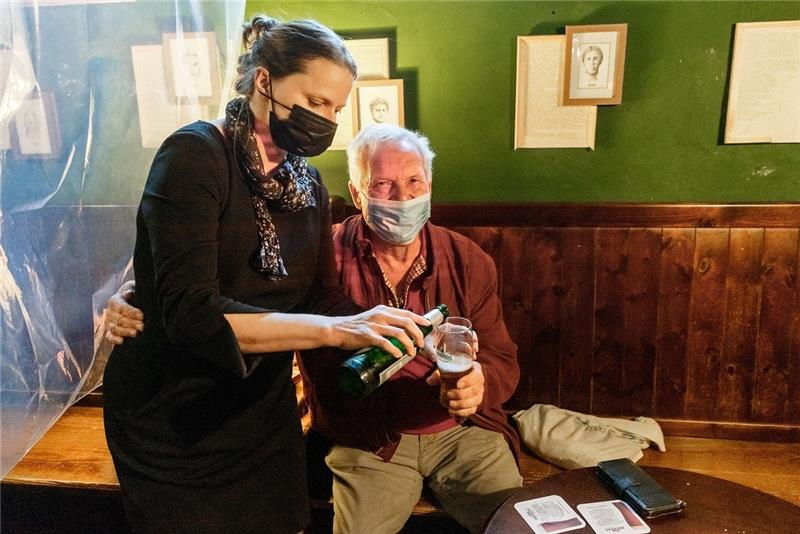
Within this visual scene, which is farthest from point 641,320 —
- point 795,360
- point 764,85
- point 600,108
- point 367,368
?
point 367,368

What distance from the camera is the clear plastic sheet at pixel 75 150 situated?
1.51 metres

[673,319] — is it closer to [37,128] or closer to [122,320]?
[122,320]

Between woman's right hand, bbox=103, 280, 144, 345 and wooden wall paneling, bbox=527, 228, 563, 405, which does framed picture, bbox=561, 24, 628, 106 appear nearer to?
wooden wall paneling, bbox=527, 228, 563, 405

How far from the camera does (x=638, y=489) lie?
1420 millimetres

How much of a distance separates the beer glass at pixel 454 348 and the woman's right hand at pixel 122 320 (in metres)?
0.70

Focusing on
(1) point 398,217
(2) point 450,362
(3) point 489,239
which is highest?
(1) point 398,217

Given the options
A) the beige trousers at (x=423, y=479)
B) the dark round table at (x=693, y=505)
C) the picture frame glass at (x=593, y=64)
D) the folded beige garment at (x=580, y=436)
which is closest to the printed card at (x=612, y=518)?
the dark round table at (x=693, y=505)

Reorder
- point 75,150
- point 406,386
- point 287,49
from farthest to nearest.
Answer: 1. point 406,386
2. point 75,150
3. point 287,49

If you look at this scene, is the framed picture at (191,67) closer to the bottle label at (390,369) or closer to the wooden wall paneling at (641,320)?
the bottle label at (390,369)

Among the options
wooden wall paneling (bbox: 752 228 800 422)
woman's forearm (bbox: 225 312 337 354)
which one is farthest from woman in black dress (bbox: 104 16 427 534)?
wooden wall paneling (bbox: 752 228 800 422)

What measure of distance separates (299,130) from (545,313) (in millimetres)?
1488

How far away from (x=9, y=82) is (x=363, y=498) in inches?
57.5

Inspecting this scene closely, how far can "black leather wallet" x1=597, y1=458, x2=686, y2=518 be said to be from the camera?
1359 mm

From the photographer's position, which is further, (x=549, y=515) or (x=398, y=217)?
(x=398, y=217)
